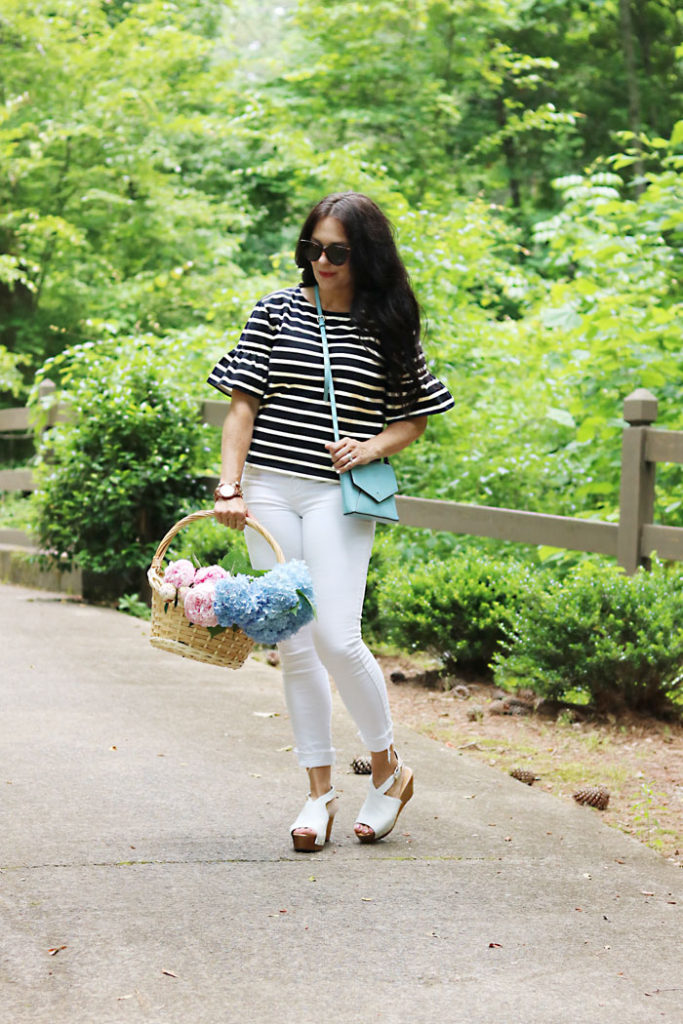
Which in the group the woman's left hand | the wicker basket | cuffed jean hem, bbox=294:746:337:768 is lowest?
cuffed jean hem, bbox=294:746:337:768

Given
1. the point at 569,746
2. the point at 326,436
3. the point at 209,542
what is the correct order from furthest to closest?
the point at 209,542
the point at 569,746
the point at 326,436

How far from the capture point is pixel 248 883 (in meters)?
2.95

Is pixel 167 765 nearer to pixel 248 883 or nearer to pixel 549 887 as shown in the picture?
pixel 248 883

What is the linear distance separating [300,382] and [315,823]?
119 cm

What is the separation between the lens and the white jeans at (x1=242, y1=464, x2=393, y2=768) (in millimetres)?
3213

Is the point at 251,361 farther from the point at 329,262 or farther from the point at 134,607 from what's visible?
the point at 134,607

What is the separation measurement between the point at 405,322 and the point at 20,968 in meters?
1.89

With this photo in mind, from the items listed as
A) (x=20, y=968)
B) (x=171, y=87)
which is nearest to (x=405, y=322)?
(x=20, y=968)

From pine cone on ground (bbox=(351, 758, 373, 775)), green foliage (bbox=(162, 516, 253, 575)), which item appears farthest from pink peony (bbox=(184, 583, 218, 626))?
green foliage (bbox=(162, 516, 253, 575))

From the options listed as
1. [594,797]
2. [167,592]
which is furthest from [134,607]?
[167,592]

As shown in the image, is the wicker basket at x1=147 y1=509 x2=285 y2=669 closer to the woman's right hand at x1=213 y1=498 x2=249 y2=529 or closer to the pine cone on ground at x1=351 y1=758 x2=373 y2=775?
the woman's right hand at x1=213 y1=498 x2=249 y2=529

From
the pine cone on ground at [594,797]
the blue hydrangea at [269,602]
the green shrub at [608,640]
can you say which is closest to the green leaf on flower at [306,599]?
the blue hydrangea at [269,602]

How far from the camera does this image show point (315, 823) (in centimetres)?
326

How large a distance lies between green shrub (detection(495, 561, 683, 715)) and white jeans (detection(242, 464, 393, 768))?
1727mm
